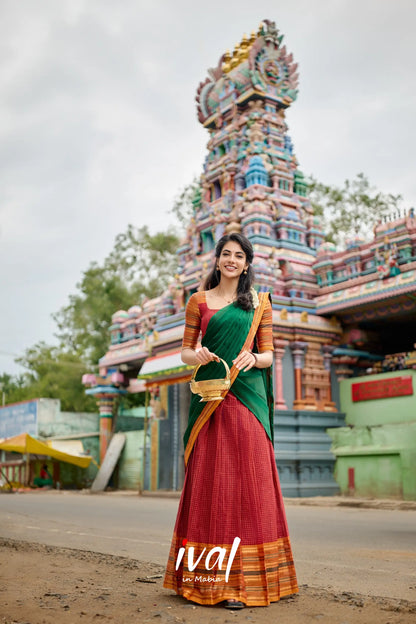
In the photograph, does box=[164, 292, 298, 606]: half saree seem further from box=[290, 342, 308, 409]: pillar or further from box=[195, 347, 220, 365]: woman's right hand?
box=[290, 342, 308, 409]: pillar

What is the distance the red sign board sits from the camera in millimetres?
13766

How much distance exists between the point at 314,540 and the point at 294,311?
33.0 feet

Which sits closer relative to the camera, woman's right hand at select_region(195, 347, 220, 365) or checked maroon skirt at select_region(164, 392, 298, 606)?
checked maroon skirt at select_region(164, 392, 298, 606)

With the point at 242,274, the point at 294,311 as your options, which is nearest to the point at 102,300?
the point at 294,311

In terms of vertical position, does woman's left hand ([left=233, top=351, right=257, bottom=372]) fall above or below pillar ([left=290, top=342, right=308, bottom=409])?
below

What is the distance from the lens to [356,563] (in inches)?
170

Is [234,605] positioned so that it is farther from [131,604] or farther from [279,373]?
[279,373]

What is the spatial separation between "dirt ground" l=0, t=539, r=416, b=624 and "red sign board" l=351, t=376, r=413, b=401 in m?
10.9

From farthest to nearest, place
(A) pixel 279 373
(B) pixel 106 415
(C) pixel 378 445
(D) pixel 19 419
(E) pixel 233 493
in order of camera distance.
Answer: (D) pixel 19 419 → (B) pixel 106 415 → (A) pixel 279 373 → (C) pixel 378 445 → (E) pixel 233 493

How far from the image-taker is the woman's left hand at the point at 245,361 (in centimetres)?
314

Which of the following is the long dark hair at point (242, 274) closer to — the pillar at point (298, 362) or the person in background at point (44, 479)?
the pillar at point (298, 362)

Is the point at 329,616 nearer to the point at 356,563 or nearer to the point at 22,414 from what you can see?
the point at 356,563

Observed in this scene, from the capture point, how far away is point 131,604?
112 inches

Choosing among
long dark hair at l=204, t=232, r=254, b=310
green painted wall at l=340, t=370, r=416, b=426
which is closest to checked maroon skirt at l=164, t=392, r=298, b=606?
long dark hair at l=204, t=232, r=254, b=310
